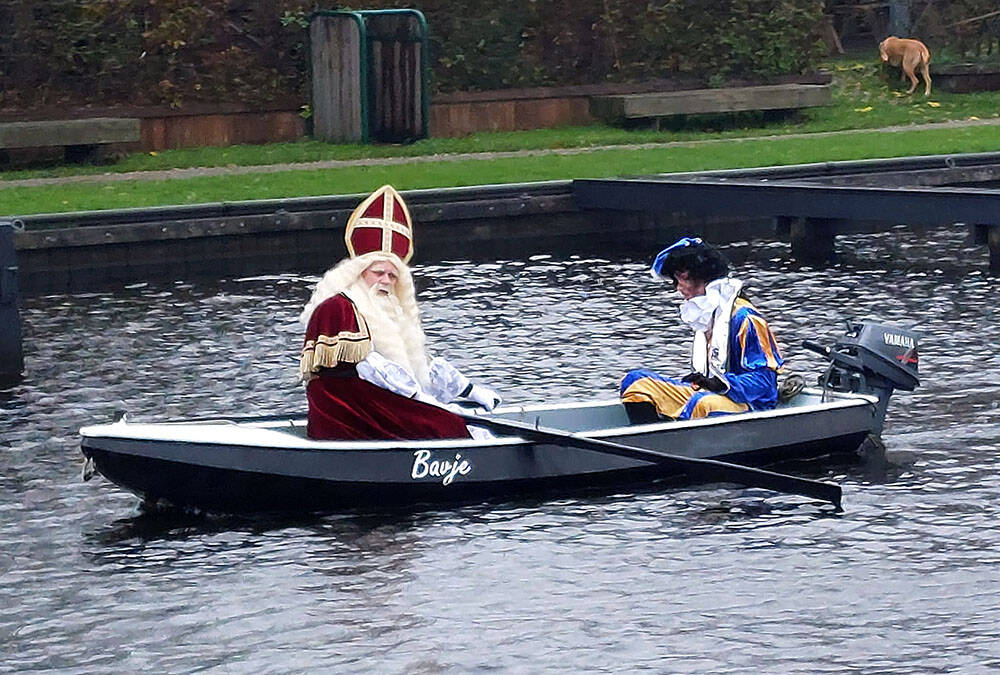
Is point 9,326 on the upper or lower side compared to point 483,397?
lower

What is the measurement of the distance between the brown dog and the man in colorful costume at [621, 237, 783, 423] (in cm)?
1904

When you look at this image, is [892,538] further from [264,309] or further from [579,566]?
[264,309]

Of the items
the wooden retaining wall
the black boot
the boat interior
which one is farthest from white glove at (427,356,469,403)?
the wooden retaining wall

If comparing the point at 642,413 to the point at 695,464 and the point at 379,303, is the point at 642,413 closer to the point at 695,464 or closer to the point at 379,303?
the point at 695,464


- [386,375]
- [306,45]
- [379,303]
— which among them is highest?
[306,45]

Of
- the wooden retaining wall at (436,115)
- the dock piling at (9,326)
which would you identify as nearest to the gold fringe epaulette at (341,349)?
the dock piling at (9,326)

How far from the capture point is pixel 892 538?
10594mm

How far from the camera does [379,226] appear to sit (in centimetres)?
1102

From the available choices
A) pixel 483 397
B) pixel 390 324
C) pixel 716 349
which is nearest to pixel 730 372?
pixel 716 349

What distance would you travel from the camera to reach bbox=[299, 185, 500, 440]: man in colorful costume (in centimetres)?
1088

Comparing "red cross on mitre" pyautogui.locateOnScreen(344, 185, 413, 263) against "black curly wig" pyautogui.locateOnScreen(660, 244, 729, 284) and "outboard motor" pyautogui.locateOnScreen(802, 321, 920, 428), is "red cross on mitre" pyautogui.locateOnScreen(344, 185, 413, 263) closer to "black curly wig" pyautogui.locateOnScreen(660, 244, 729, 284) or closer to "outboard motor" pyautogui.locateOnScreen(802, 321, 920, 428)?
"black curly wig" pyautogui.locateOnScreen(660, 244, 729, 284)

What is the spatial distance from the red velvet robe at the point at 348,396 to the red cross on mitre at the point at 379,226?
Answer: 0.33 metres

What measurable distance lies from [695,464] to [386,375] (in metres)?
1.72

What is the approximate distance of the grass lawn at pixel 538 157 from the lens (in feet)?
A: 70.8
